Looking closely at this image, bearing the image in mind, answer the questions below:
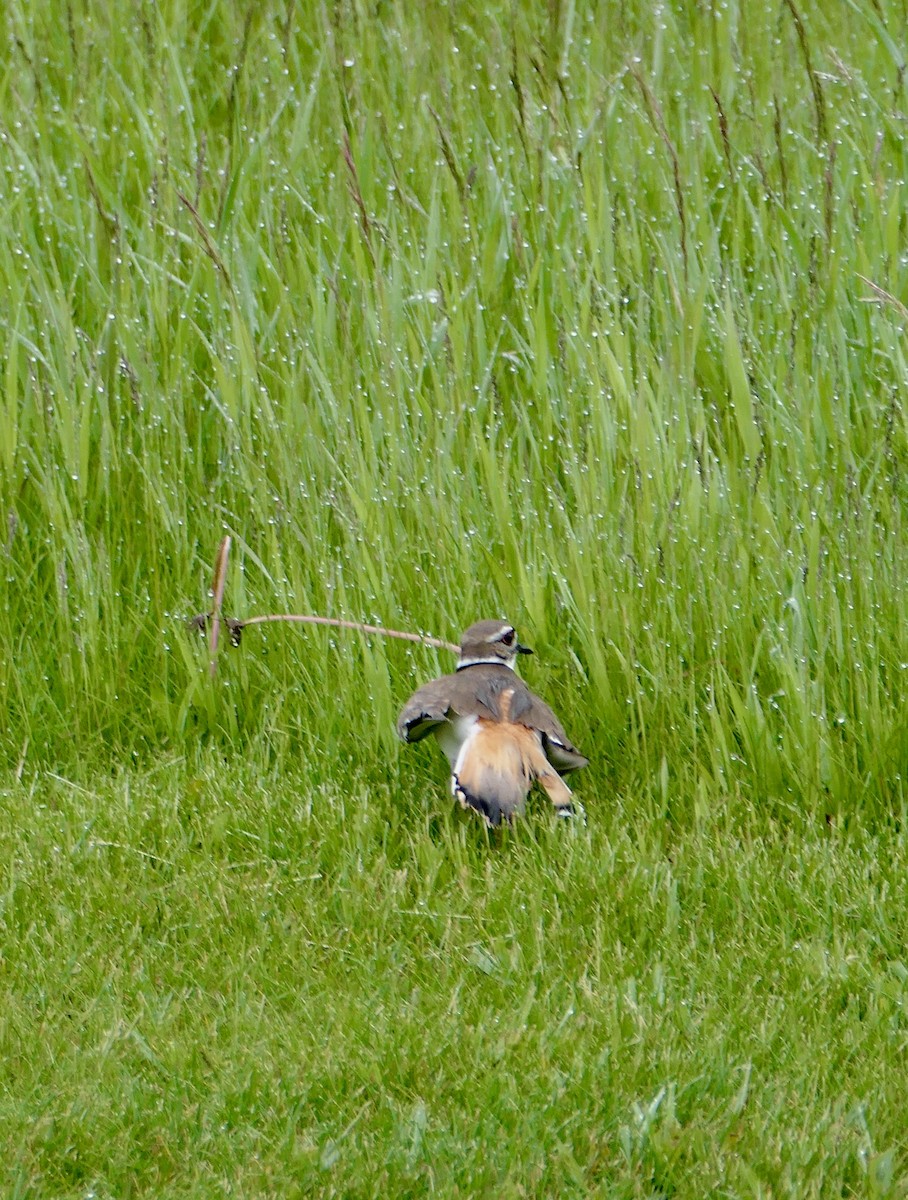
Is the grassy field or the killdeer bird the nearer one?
the grassy field

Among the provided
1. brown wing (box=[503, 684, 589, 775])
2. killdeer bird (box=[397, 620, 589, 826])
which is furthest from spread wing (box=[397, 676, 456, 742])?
brown wing (box=[503, 684, 589, 775])

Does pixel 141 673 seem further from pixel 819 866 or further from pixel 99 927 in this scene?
pixel 819 866

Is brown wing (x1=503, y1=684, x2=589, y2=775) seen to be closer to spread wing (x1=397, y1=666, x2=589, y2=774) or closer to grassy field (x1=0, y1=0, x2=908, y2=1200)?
spread wing (x1=397, y1=666, x2=589, y2=774)

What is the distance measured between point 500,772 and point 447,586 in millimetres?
810

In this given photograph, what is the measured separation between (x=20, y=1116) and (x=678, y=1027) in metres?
1.33

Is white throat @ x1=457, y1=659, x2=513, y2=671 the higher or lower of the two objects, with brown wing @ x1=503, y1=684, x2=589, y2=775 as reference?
higher

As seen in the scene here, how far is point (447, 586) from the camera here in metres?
4.52

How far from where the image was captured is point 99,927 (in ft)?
12.2

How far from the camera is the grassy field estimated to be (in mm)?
3188

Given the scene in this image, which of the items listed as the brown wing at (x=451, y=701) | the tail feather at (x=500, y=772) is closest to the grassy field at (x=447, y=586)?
the tail feather at (x=500, y=772)

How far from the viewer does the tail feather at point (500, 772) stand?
12.6 ft

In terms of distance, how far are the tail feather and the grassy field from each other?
0.41ft

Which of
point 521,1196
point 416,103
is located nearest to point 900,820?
point 521,1196

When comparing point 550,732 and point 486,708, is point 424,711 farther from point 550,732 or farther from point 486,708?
point 550,732
